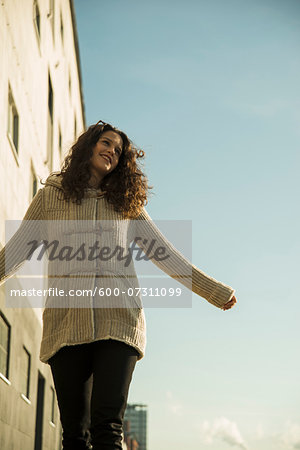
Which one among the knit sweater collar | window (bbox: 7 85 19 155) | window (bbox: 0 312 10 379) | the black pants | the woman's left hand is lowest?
the black pants

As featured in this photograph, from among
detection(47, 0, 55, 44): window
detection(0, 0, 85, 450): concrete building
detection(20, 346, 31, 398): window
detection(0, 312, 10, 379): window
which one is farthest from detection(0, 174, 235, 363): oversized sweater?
detection(47, 0, 55, 44): window

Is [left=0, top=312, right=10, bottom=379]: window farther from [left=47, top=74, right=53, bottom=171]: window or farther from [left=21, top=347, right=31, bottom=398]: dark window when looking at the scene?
[left=47, top=74, right=53, bottom=171]: window

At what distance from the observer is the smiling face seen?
4.01 metres

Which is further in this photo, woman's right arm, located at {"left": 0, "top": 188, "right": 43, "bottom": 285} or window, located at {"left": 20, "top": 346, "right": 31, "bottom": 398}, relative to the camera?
window, located at {"left": 20, "top": 346, "right": 31, "bottom": 398}

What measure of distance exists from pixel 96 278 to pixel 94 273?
0.10 feet

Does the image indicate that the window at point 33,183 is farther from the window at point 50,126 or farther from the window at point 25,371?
the window at point 25,371

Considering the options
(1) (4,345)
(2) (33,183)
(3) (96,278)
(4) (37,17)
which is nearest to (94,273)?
(3) (96,278)

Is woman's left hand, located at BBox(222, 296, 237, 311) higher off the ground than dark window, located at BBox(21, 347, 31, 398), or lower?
lower

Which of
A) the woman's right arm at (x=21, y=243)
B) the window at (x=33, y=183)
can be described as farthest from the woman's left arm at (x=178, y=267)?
the window at (x=33, y=183)

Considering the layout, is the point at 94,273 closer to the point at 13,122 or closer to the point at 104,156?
the point at 104,156

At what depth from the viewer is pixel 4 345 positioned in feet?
41.2

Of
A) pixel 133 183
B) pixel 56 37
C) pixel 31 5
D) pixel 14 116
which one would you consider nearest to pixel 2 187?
pixel 14 116

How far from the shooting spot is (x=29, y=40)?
1592 centimetres

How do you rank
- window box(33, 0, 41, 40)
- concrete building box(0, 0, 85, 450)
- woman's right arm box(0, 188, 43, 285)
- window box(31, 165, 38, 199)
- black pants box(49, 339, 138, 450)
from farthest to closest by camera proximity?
window box(33, 0, 41, 40), window box(31, 165, 38, 199), concrete building box(0, 0, 85, 450), woman's right arm box(0, 188, 43, 285), black pants box(49, 339, 138, 450)
